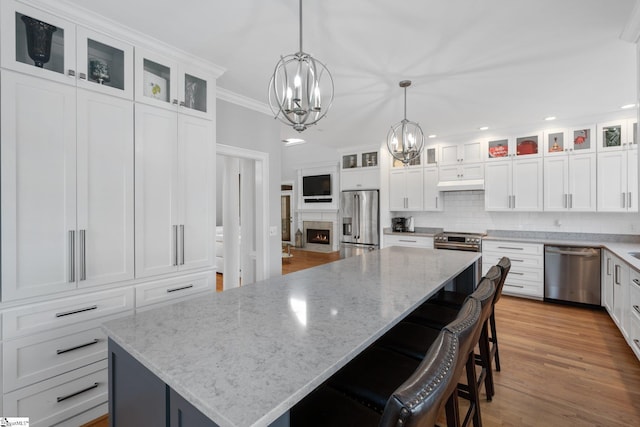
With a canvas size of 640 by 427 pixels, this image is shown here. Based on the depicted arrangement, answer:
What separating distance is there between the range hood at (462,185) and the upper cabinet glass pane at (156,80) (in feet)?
14.2

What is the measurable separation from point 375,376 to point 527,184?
14.5 feet

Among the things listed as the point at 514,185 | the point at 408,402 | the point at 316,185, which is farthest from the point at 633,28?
the point at 316,185

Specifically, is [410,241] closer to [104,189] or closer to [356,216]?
[356,216]

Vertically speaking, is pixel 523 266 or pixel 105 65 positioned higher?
pixel 105 65

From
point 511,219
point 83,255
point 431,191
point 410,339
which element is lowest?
point 410,339

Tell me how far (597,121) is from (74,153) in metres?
5.81

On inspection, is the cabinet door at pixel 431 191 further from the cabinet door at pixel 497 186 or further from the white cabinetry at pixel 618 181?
the white cabinetry at pixel 618 181

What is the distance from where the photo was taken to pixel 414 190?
538cm

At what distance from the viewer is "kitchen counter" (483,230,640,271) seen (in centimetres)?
366

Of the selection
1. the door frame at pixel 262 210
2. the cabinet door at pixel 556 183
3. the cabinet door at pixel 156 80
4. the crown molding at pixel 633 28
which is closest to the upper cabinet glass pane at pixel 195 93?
the cabinet door at pixel 156 80

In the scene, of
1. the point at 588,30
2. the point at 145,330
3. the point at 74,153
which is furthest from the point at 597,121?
the point at 74,153

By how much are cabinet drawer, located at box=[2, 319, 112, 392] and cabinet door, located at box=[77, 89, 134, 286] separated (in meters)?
0.33

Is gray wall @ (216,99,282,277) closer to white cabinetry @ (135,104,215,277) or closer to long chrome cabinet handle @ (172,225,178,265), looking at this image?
white cabinetry @ (135,104,215,277)

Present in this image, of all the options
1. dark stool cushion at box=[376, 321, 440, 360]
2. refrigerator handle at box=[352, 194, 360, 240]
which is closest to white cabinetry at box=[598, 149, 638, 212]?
refrigerator handle at box=[352, 194, 360, 240]
